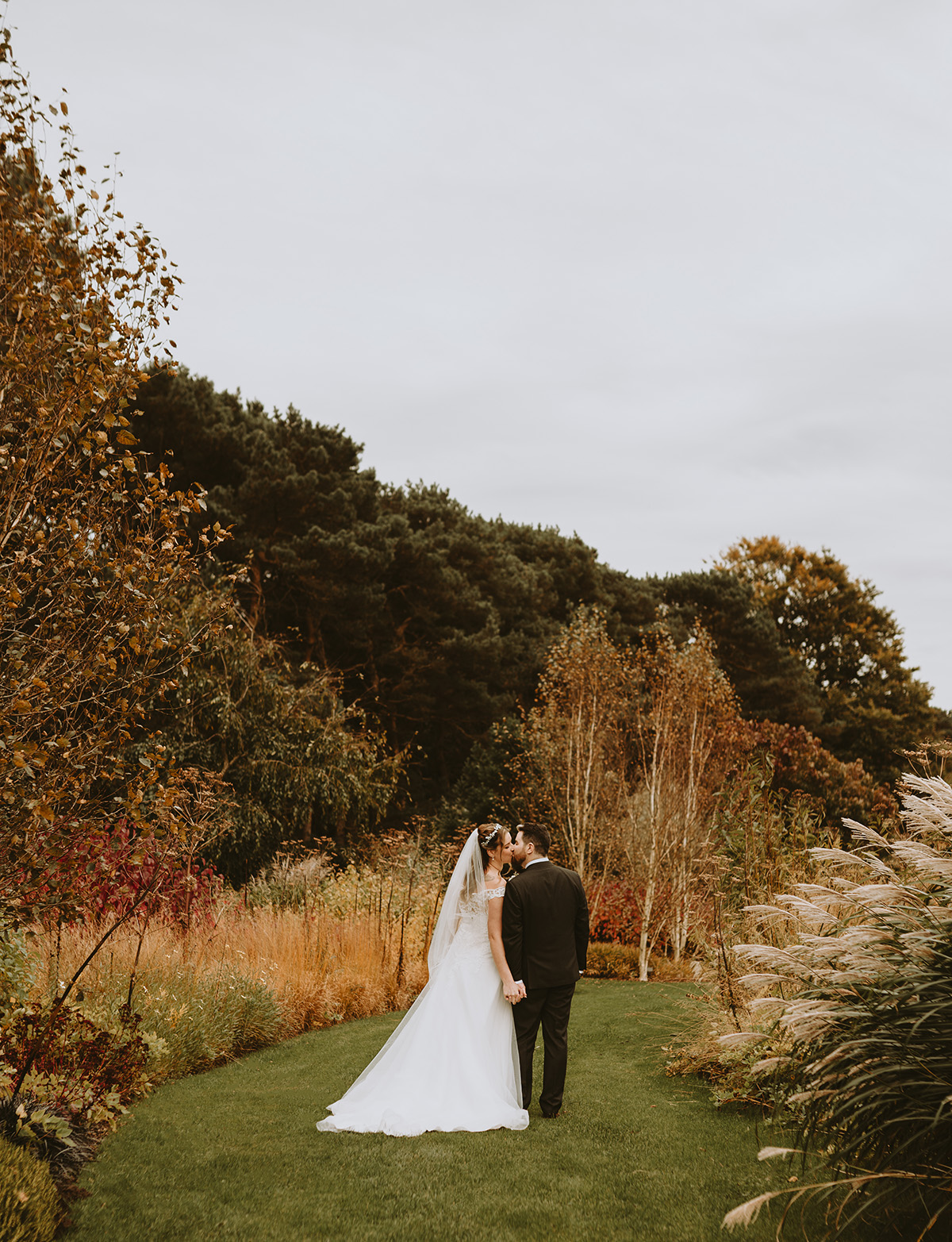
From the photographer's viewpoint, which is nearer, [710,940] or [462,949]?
[462,949]

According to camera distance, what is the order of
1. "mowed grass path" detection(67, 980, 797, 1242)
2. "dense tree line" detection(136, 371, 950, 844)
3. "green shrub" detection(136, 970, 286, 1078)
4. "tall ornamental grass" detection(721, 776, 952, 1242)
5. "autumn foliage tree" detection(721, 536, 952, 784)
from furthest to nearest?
"autumn foliage tree" detection(721, 536, 952, 784) < "dense tree line" detection(136, 371, 950, 844) < "green shrub" detection(136, 970, 286, 1078) < "mowed grass path" detection(67, 980, 797, 1242) < "tall ornamental grass" detection(721, 776, 952, 1242)

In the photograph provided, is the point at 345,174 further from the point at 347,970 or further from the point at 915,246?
the point at 347,970

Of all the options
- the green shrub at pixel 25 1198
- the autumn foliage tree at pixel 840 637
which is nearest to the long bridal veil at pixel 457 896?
the green shrub at pixel 25 1198

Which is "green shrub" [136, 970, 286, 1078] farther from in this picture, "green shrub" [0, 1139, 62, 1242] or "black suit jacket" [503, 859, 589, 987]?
"green shrub" [0, 1139, 62, 1242]

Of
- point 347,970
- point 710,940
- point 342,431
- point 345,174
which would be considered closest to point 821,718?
point 342,431

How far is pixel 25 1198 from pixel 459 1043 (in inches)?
110

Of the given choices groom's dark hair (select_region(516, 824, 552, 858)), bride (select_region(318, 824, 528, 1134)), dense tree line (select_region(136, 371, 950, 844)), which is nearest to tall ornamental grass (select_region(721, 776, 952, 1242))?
bride (select_region(318, 824, 528, 1134))

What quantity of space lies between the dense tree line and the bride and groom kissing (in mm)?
13348

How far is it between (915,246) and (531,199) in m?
4.36

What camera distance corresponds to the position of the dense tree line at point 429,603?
1961 centimetres

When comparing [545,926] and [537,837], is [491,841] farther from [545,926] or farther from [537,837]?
[545,926]

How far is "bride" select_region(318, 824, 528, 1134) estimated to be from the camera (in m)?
4.71

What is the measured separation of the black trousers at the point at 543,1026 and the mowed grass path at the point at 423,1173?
1.01 ft

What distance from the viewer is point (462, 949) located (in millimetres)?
5574
